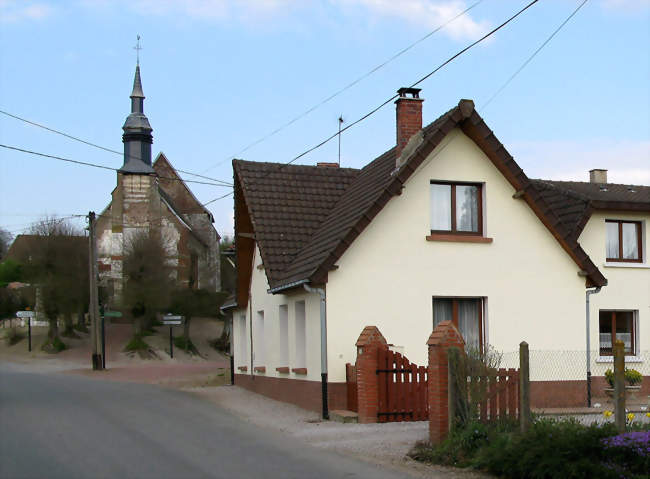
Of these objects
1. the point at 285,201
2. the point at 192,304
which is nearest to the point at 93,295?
the point at 192,304

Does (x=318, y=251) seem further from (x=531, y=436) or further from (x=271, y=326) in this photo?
(x=531, y=436)

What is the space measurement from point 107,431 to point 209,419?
286cm

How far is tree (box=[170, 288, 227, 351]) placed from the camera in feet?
176

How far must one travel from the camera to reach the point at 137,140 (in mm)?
65625

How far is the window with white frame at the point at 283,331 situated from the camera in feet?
68.5

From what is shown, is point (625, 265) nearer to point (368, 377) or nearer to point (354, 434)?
point (368, 377)

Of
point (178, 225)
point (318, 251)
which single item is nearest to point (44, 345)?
point (178, 225)

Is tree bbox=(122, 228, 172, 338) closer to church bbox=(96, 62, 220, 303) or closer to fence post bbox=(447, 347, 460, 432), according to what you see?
church bbox=(96, 62, 220, 303)

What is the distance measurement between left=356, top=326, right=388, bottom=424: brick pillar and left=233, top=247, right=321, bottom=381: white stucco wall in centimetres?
207

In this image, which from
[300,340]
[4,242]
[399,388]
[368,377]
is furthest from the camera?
[4,242]

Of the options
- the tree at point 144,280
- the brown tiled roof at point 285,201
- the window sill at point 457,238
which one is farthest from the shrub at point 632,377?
the tree at point 144,280

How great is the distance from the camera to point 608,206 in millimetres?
22438

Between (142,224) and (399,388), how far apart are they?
158 ft

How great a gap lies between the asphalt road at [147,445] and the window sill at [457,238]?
578 cm
